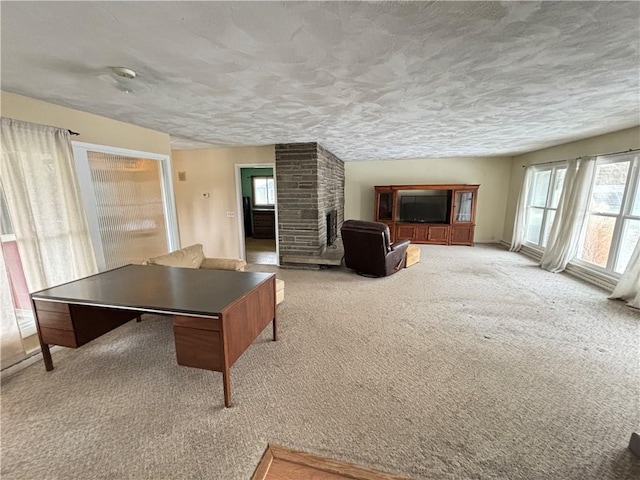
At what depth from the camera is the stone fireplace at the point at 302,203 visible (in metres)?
4.47

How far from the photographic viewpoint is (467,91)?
2.17 m

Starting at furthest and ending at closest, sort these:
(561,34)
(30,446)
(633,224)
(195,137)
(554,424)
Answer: (195,137) → (633,224) → (554,424) → (30,446) → (561,34)

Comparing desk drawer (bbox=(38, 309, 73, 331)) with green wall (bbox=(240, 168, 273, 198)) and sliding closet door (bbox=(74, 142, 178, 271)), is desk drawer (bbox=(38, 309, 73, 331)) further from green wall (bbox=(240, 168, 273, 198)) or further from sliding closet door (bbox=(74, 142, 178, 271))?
green wall (bbox=(240, 168, 273, 198))

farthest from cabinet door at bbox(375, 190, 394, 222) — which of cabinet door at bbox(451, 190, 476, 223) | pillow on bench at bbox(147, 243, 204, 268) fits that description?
pillow on bench at bbox(147, 243, 204, 268)

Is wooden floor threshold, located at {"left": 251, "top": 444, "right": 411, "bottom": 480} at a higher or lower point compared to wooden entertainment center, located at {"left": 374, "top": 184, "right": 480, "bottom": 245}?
lower

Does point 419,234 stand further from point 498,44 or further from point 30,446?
point 30,446

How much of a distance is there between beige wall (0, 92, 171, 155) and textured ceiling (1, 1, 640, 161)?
12cm

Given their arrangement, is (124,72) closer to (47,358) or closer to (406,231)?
(47,358)

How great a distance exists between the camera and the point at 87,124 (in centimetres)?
269

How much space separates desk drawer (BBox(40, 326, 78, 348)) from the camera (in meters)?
1.99

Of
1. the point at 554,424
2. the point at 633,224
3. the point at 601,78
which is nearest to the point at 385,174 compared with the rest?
the point at 633,224

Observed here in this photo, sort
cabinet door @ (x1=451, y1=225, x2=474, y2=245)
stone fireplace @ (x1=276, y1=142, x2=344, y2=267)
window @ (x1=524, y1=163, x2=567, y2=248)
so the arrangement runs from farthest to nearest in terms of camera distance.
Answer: cabinet door @ (x1=451, y1=225, x2=474, y2=245) → window @ (x1=524, y1=163, x2=567, y2=248) → stone fireplace @ (x1=276, y1=142, x2=344, y2=267)

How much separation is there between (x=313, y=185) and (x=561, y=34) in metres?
3.43

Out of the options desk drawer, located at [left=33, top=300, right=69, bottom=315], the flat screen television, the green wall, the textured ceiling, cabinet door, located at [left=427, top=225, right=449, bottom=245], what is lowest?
cabinet door, located at [left=427, top=225, right=449, bottom=245]
